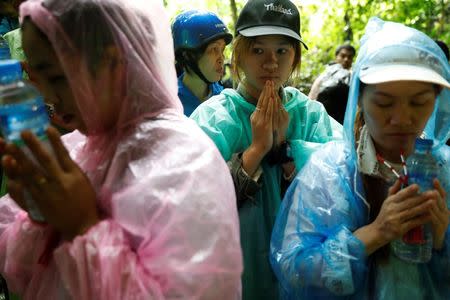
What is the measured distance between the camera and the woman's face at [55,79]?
44.1 inches

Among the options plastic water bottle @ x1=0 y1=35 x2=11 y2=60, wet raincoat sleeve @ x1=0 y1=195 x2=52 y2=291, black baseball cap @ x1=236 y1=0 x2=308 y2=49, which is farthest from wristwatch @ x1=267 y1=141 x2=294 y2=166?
plastic water bottle @ x1=0 y1=35 x2=11 y2=60

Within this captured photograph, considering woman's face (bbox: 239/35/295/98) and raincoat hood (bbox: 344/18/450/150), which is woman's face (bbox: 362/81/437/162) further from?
woman's face (bbox: 239/35/295/98)

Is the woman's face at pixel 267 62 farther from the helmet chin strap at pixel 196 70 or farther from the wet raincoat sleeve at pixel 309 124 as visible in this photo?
the helmet chin strap at pixel 196 70

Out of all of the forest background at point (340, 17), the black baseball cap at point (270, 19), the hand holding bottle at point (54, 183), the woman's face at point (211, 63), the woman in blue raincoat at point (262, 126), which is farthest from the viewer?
the forest background at point (340, 17)

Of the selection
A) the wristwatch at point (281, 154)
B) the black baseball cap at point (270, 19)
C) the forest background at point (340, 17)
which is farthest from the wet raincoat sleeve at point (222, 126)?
the forest background at point (340, 17)

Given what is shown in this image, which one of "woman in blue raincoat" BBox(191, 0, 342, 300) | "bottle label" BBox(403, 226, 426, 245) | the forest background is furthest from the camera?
the forest background

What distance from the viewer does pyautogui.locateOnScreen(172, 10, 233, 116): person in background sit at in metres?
3.12

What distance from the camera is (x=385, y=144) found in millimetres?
1475

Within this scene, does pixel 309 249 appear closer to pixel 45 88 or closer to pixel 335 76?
pixel 45 88

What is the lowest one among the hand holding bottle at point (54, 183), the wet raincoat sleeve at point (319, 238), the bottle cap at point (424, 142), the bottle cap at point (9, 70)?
the wet raincoat sleeve at point (319, 238)

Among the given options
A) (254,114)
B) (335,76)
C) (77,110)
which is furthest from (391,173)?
(335,76)

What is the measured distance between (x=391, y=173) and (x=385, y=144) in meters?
0.10

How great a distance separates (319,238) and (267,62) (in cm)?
94

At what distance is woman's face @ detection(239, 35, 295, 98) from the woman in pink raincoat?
0.85 metres
